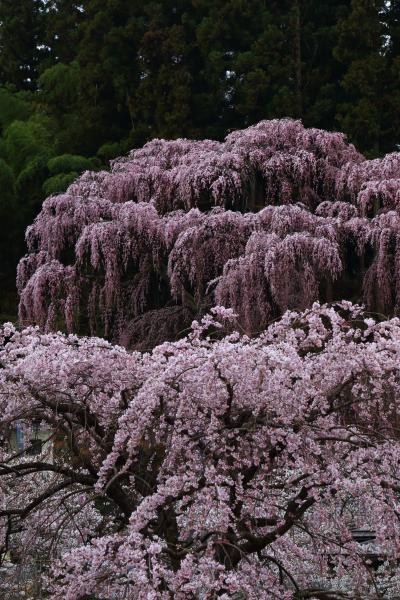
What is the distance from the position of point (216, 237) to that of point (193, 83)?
7414 millimetres

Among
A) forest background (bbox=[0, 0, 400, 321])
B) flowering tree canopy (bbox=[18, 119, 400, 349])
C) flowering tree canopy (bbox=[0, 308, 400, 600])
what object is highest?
forest background (bbox=[0, 0, 400, 321])

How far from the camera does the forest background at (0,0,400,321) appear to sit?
14.3 metres

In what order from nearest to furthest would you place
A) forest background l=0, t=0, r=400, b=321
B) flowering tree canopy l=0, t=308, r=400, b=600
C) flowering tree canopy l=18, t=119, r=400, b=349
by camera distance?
flowering tree canopy l=0, t=308, r=400, b=600, flowering tree canopy l=18, t=119, r=400, b=349, forest background l=0, t=0, r=400, b=321

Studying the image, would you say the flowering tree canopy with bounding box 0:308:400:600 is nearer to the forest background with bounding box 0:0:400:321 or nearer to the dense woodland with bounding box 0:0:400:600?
the dense woodland with bounding box 0:0:400:600

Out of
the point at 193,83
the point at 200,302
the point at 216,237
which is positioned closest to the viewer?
the point at 200,302

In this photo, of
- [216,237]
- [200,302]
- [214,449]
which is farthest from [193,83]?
[214,449]

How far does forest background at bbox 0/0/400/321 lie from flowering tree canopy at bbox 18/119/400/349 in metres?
3.14

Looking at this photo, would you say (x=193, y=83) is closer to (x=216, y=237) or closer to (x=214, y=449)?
(x=216, y=237)

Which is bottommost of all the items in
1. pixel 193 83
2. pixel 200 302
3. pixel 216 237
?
pixel 200 302

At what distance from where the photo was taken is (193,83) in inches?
628

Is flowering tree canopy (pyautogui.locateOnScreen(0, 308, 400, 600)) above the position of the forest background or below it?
below

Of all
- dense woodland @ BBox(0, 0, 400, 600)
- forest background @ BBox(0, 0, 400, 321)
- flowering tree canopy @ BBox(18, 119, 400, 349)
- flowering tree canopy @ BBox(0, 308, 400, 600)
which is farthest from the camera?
forest background @ BBox(0, 0, 400, 321)

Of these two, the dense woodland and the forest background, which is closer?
the dense woodland

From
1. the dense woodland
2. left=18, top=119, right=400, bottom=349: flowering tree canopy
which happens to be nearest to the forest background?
the dense woodland
